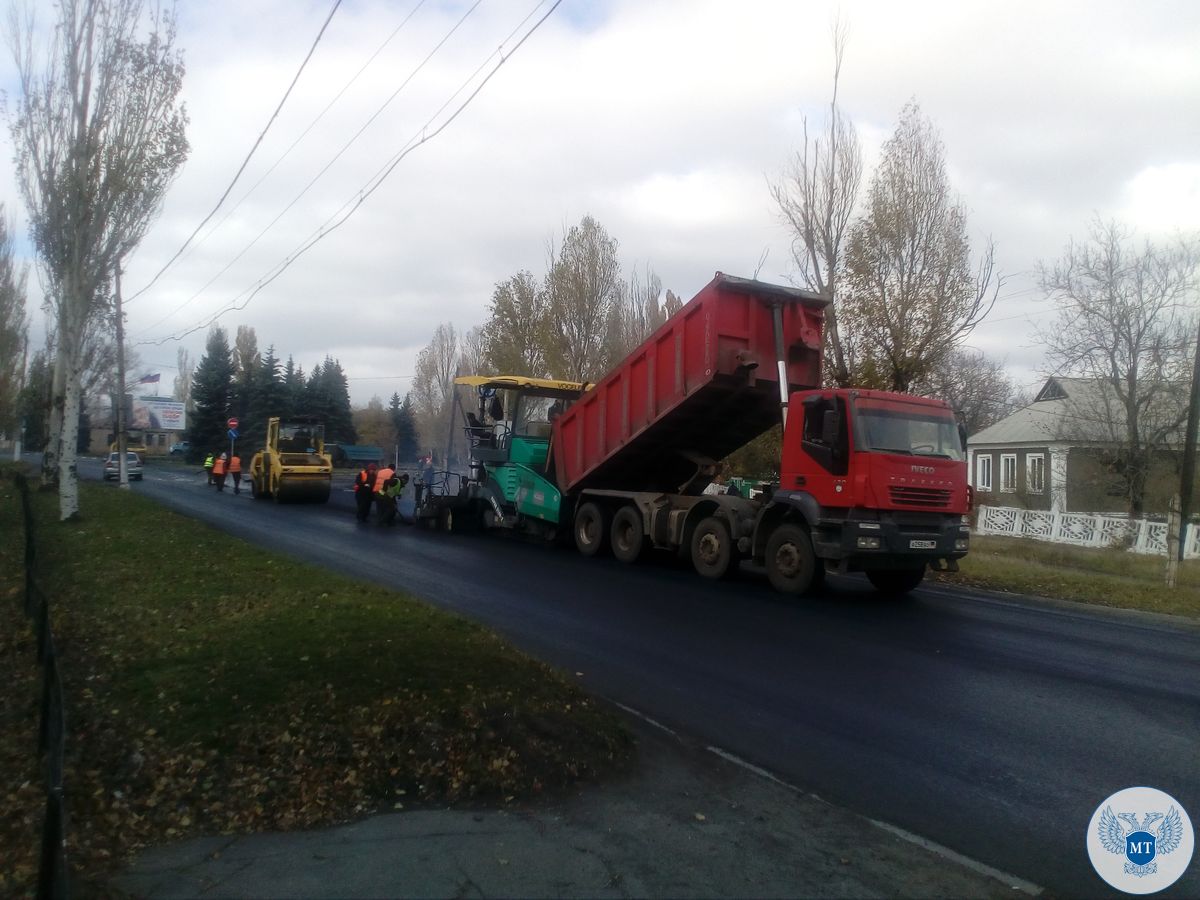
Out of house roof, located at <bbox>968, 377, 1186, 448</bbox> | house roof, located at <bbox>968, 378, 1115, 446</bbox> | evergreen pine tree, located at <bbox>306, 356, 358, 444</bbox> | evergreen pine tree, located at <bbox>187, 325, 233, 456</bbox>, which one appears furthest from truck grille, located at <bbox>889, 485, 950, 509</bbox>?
evergreen pine tree, located at <bbox>187, 325, 233, 456</bbox>

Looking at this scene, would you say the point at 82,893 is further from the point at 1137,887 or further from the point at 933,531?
the point at 933,531

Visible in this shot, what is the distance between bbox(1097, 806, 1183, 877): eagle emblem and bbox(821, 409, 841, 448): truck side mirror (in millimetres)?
7472

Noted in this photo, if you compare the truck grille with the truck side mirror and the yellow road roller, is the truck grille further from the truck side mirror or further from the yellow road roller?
the yellow road roller

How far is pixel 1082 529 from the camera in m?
27.3

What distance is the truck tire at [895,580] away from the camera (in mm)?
13898

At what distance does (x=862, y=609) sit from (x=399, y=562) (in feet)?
24.3

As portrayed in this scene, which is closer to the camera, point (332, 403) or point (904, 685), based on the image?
point (904, 685)

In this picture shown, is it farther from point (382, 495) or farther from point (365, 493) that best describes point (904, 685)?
point (365, 493)

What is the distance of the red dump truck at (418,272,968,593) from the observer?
1266 centimetres

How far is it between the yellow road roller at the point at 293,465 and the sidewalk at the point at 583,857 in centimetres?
2423

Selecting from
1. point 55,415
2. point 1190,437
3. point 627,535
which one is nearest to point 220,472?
point 55,415

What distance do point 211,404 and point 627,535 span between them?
50.0 meters

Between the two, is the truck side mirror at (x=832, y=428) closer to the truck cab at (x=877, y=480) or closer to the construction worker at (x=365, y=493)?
the truck cab at (x=877, y=480)

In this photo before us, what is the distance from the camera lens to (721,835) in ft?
16.8
